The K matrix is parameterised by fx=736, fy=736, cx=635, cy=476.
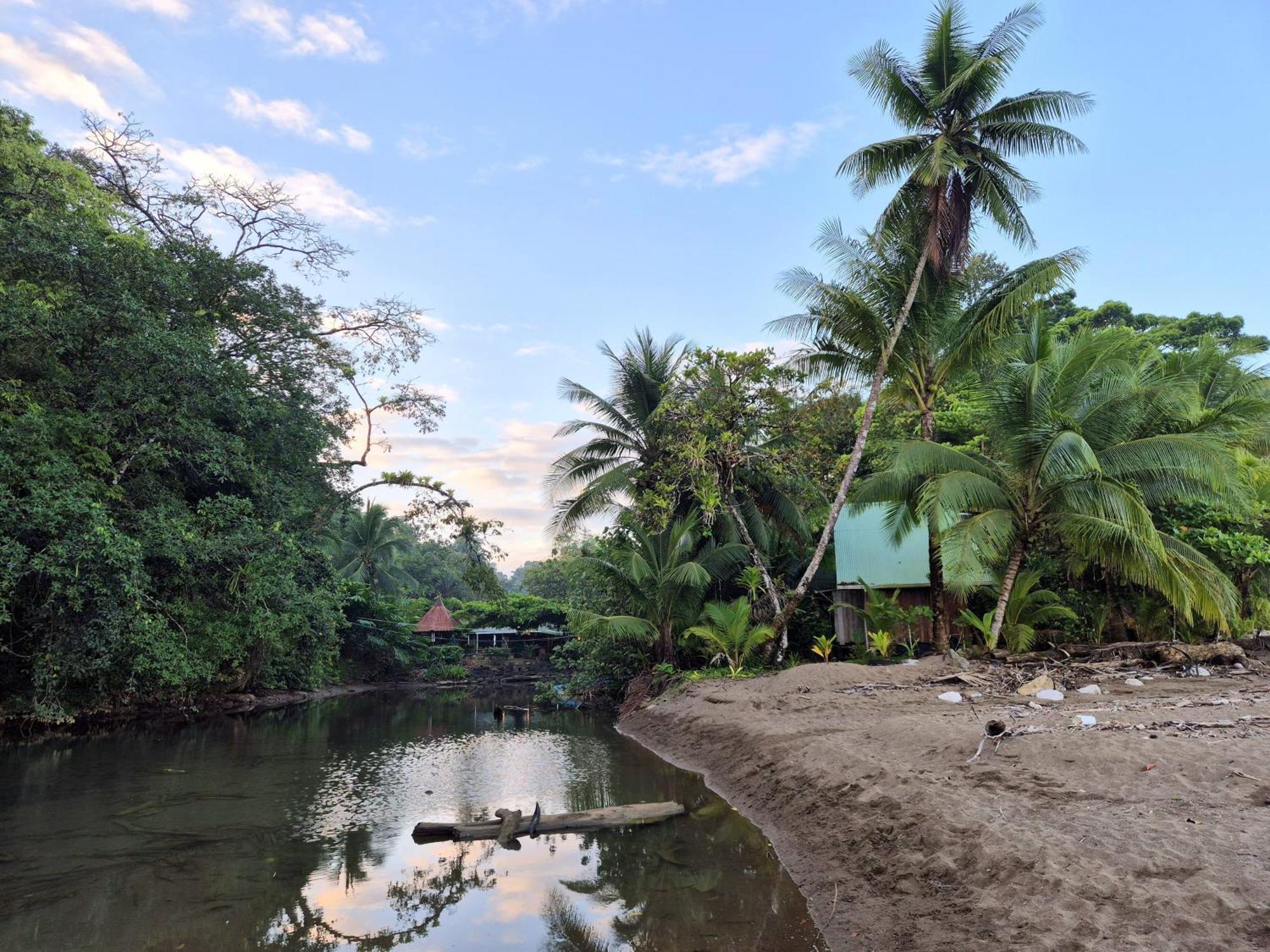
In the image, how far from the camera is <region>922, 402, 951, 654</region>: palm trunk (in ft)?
43.9

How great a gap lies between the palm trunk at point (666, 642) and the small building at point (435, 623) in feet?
54.6

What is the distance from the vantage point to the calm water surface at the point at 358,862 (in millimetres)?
5281

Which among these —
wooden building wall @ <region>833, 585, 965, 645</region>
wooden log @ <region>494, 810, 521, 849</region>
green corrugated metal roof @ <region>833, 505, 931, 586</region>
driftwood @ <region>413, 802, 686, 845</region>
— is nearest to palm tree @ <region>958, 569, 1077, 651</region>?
wooden building wall @ <region>833, 585, 965, 645</region>

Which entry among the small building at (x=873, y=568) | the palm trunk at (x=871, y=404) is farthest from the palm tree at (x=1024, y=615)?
the palm trunk at (x=871, y=404)

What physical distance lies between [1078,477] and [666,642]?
30.6 ft

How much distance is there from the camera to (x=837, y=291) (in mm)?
14227

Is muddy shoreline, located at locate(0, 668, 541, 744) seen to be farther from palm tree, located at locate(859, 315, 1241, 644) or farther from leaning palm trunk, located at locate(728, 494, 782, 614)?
palm tree, located at locate(859, 315, 1241, 644)

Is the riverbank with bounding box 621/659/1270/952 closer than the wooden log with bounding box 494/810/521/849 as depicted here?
Yes

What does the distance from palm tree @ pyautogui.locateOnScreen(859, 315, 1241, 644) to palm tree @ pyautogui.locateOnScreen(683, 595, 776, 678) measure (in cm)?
373

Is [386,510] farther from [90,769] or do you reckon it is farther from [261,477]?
[90,769]

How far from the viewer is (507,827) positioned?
745cm

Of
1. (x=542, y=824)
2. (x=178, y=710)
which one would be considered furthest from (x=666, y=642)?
(x=178, y=710)

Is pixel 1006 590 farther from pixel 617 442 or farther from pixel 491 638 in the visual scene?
pixel 491 638

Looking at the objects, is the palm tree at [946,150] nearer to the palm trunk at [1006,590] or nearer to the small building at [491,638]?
the palm trunk at [1006,590]
